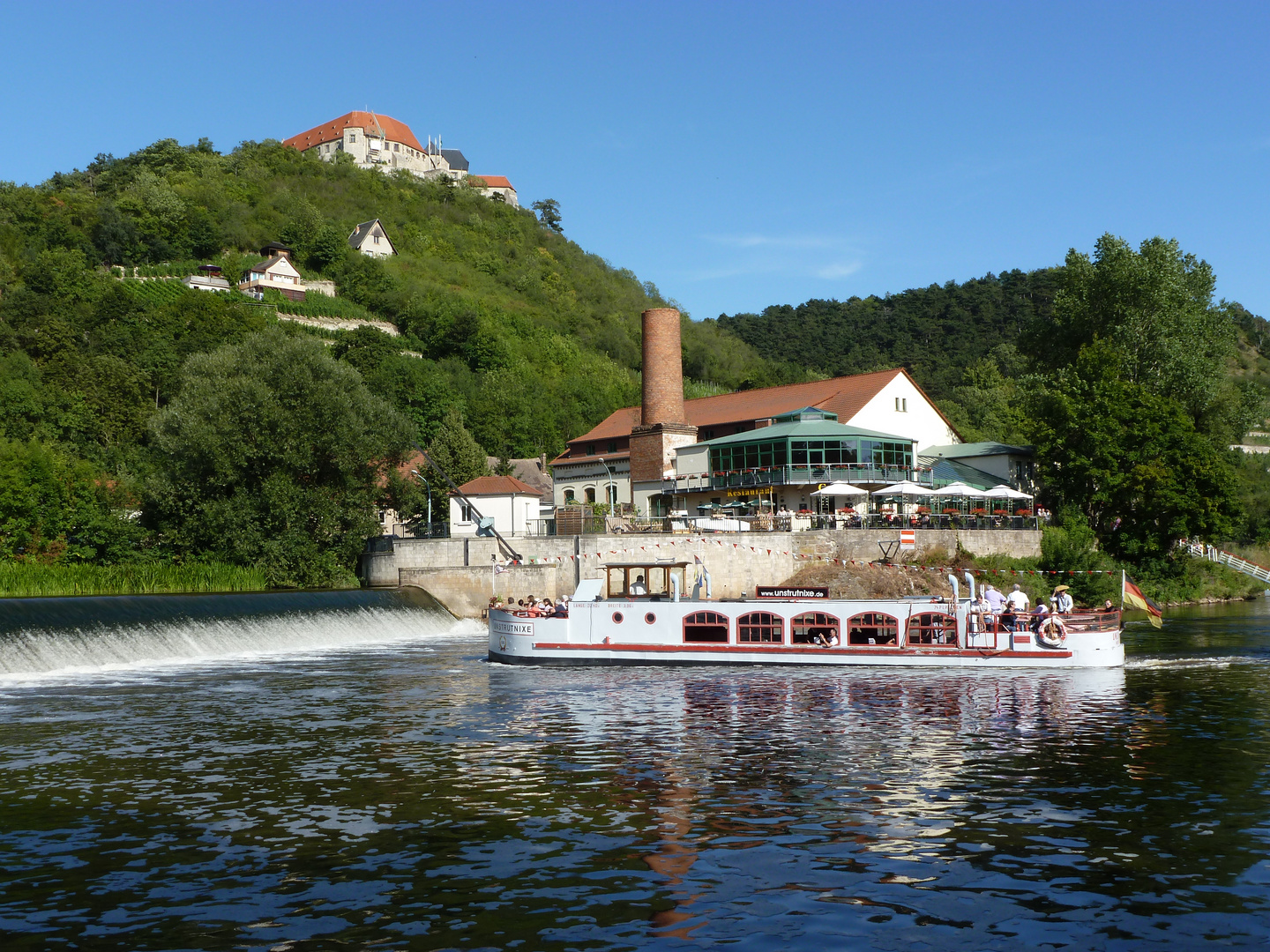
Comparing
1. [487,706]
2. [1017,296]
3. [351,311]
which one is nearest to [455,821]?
[487,706]

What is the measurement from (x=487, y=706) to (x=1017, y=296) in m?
183

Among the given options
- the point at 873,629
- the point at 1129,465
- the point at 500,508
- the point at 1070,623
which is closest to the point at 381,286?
the point at 500,508

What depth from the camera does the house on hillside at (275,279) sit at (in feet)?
489

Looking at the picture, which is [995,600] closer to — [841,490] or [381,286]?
[841,490]

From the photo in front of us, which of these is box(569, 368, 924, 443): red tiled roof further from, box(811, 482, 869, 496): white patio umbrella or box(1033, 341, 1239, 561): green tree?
box(811, 482, 869, 496): white patio umbrella

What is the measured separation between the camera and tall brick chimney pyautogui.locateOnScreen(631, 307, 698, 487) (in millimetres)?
83125

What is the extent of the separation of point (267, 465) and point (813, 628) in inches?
1392

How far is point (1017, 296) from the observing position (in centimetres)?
19550

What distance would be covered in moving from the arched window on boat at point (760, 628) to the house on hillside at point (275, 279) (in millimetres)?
119535

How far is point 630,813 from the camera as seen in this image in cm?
1842

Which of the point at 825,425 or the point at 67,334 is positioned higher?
the point at 67,334

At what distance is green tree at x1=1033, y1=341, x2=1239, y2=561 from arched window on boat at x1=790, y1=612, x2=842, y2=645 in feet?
123

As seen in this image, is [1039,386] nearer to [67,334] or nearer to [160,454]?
[160,454]

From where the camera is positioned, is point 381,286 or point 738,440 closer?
point 738,440
